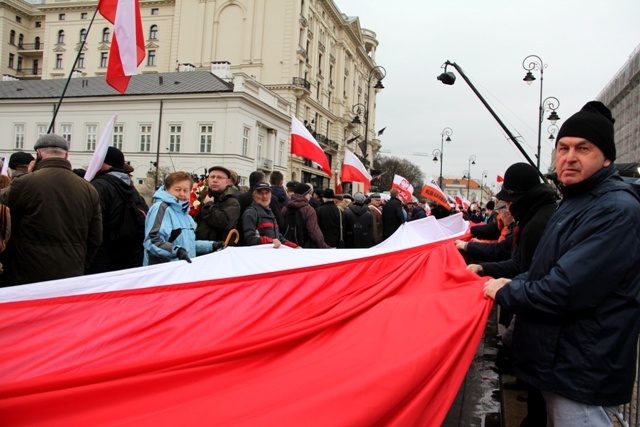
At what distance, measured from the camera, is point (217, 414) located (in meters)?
1.94

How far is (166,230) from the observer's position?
4.55 meters

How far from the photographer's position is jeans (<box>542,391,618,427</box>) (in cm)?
212

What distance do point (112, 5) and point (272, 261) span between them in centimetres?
525

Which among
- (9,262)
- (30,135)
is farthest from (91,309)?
(30,135)

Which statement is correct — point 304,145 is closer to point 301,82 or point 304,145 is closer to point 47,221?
point 47,221

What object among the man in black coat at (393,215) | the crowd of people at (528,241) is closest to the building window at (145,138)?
the man in black coat at (393,215)

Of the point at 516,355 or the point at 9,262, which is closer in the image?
the point at 516,355

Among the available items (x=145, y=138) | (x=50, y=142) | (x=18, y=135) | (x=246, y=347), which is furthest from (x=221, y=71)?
(x=246, y=347)

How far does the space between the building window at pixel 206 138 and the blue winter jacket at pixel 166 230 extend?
35616 mm

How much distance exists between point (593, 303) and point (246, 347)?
1.58 m

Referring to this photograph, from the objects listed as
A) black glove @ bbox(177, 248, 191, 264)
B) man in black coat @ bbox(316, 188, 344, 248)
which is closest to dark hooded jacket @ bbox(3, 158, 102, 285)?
black glove @ bbox(177, 248, 191, 264)

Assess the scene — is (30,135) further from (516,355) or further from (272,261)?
(516,355)

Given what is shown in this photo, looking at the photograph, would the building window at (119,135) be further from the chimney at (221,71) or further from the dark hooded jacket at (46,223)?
the dark hooded jacket at (46,223)

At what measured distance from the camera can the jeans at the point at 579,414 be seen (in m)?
2.12
